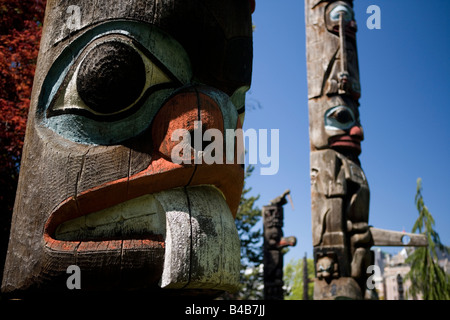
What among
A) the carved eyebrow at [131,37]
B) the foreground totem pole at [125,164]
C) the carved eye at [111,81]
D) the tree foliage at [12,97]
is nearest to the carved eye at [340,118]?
the tree foliage at [12,97]

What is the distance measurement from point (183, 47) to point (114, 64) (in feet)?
1.03

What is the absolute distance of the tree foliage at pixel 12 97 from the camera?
137 inches

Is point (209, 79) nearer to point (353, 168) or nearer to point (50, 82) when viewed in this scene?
point (50, 82)

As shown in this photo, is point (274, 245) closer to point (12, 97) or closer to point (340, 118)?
point (340, 118)

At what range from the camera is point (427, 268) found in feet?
33.3

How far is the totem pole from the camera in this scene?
8.41 m

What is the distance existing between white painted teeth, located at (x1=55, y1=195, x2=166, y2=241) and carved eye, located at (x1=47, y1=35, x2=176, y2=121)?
1.14 feet

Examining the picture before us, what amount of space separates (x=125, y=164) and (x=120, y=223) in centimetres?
21

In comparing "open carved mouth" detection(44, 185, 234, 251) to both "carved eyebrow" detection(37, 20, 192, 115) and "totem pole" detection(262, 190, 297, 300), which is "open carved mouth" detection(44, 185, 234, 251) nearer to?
"carved eyebrow" detection(37, 20, 192, 115)

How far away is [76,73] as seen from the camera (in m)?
1.66

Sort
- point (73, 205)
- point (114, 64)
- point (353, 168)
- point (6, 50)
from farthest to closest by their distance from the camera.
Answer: point (353, 168)
point (6, 50)
point (114, 64)
point (73, 205)

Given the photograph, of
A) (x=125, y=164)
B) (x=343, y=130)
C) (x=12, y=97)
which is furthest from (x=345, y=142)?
(x=125, y=164)

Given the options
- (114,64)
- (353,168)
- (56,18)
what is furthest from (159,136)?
(353,168)

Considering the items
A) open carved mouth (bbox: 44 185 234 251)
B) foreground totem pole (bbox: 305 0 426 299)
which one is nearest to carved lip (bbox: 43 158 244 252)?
open carved mouth (bbox: 44 185 234 251)
